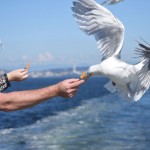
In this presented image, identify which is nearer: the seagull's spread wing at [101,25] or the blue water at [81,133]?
the seagull's spread wing at [101,25]

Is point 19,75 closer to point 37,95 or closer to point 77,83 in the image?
point 37,95

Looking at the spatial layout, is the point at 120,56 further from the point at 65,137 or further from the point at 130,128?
the point at 130,128

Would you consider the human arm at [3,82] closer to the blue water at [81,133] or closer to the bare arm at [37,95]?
the bare arm at [37,95]

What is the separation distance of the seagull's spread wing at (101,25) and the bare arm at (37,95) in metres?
0.42

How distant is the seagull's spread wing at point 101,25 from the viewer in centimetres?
347

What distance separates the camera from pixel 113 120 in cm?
2667

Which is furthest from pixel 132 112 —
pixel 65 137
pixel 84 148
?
pixel 84 148

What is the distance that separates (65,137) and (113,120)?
6835 millimetres

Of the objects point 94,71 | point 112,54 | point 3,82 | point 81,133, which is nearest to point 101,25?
point 112,54

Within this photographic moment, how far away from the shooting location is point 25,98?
141 inches

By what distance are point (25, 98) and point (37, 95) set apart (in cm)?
15

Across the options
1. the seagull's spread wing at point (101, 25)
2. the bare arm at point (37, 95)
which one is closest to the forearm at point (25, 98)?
the bare arm at point (37, 95)

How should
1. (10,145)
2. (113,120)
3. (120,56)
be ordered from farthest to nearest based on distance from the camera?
(113,120)
(10,145)
(120,56)

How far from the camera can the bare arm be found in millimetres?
3340
